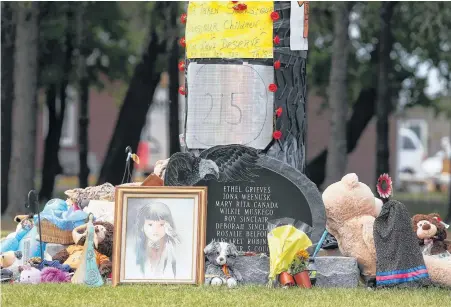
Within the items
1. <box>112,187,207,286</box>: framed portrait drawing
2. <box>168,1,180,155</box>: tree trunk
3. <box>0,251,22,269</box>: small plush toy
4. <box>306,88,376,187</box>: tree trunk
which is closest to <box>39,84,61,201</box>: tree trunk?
<box>168,1,180,155</box>: tree trunk

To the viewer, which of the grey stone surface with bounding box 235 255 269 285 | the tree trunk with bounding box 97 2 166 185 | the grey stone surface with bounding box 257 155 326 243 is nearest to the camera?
the grey stone surface with bounding box 235 255 269 285

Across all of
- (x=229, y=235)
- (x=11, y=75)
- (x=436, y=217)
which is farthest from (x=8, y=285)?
(x=11, y=75)

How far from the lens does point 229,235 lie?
10820 millimetres

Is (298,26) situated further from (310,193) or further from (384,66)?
(384,66)

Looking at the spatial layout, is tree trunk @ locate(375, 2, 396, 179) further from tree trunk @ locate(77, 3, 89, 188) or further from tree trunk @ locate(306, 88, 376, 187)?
tree trunk @ locate(77, 3, 89, 188)

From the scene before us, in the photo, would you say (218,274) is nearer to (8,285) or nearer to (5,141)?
(8,285)

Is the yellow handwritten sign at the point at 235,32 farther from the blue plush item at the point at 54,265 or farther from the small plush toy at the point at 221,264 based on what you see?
the blue plush item at the point at 54,265

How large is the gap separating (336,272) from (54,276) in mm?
2626

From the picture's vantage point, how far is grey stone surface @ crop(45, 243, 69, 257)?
11.8 m

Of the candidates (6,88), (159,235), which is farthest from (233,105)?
(6,88)

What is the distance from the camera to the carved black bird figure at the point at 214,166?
35.7ft

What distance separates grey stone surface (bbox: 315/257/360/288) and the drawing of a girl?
1324mm

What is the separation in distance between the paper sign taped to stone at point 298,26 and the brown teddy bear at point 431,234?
2153 mm

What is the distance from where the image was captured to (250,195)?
10859mm
